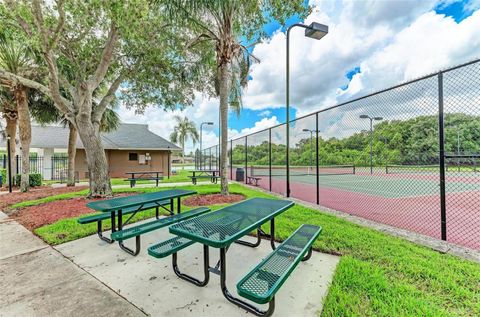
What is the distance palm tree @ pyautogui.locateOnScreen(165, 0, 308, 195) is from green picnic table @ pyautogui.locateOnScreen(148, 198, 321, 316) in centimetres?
521

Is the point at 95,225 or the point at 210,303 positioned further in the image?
the point at 95,225

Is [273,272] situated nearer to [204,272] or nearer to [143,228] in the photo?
[204,272]

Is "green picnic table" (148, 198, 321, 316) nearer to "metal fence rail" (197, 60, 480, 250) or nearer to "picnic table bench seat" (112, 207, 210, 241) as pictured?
"picnic table bench seat" (112, 207, 210, 241)

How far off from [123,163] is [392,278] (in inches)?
Result: 852

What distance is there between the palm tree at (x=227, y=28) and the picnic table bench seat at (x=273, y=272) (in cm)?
553

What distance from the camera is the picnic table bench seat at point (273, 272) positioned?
5.57 feet

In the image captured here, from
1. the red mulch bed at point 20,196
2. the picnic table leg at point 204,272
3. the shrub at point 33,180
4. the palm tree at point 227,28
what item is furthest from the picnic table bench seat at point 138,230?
the shrub at point 33,180

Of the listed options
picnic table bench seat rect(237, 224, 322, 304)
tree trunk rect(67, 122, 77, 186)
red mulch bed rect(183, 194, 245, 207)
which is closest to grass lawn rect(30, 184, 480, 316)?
picnic table bench seat rect(237, 224, 322, 304)

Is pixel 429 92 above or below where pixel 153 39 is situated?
below

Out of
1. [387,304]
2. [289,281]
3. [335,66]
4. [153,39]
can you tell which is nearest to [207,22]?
[153,39]

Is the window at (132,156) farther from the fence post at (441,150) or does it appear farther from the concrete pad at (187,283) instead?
the fence post at (441,150)

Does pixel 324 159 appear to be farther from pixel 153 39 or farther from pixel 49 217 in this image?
pixel 49 217

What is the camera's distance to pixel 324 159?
322 inches

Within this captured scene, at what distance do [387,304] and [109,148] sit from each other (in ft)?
68.0
